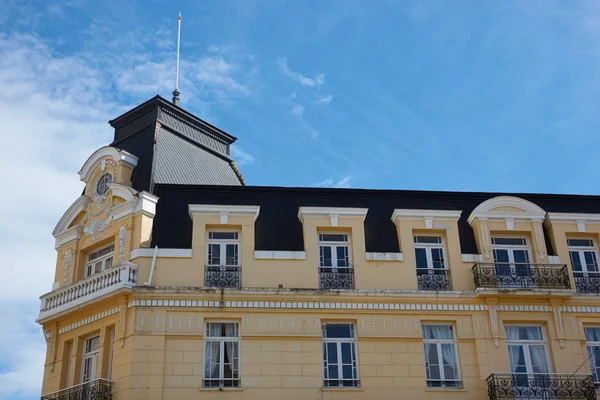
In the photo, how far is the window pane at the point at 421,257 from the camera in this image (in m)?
27.0

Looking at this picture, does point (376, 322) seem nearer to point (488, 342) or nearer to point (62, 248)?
point (488, 342)

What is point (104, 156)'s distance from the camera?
28.4m

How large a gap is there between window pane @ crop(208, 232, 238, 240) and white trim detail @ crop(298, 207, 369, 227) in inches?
89.3

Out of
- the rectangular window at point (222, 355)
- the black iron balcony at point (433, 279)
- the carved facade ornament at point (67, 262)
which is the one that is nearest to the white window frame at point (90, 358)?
the carved facade ornament at point (67, 262)

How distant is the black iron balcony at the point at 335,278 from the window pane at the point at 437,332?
270 cm

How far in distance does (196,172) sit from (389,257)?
25.8ft

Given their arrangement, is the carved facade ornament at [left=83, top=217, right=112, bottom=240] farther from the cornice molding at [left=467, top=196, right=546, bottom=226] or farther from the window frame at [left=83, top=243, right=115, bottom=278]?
the cornice molding at [left=467, top=196, right=546, bottom=226]

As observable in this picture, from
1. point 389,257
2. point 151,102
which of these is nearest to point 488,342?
point 389,257

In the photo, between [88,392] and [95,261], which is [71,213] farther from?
[88,392]

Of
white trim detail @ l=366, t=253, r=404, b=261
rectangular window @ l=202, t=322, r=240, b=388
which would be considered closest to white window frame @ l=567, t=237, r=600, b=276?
white trim detail @ l=366, t=253, r=404, b=261

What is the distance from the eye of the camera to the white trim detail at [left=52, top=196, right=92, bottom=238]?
27984 mm

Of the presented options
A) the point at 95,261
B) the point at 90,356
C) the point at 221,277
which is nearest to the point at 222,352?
the point at 221,277

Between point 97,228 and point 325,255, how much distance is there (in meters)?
7.53

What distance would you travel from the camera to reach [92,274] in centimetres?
2662
